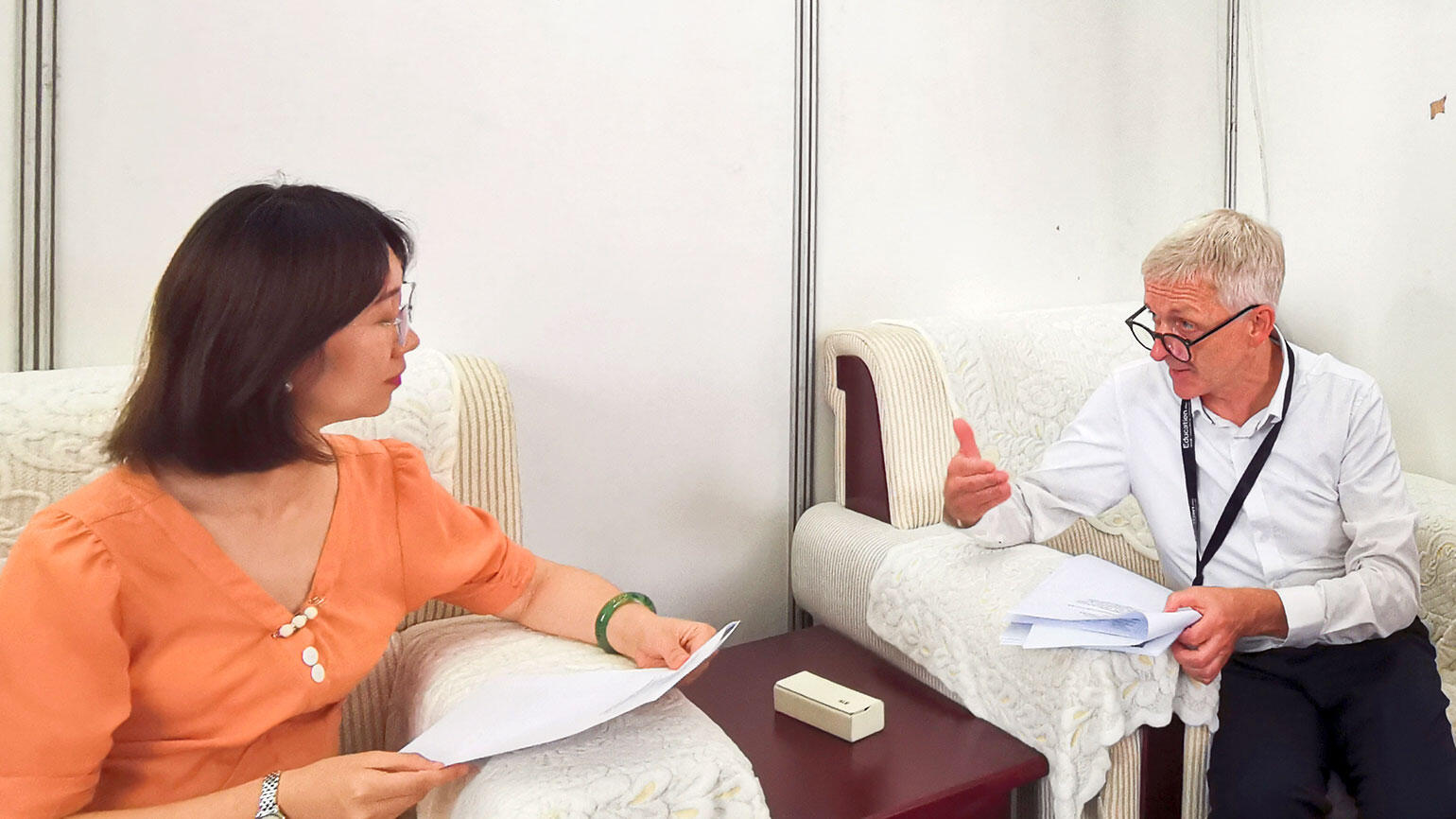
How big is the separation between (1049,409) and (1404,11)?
45.8 inches

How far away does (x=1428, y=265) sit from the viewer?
2334 mm

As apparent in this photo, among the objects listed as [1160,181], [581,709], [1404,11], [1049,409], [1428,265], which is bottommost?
[581,709]

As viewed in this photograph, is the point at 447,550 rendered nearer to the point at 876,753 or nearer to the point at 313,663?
the point at 313,663

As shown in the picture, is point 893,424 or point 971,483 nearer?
point 971,483

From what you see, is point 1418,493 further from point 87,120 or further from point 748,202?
point 87,120

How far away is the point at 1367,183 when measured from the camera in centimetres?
246

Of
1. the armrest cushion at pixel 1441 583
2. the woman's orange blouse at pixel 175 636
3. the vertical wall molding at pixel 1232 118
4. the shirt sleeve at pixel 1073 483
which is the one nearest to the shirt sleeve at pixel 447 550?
the woman's orange blouse at pixel 175 636

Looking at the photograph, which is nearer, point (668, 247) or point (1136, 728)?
point (1136, 728)

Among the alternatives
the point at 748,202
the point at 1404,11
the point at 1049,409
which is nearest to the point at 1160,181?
the point at 1404,11

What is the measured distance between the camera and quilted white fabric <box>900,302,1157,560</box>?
2211 millimetres

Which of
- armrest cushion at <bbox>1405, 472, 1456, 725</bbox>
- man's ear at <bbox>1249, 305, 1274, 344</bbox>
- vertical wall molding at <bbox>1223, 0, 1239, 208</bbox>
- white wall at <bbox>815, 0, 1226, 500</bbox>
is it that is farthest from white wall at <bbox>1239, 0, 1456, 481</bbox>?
man's ear at <bbox>1249, 305, 1274, 344</bbox>

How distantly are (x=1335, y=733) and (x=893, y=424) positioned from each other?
0.88 metres

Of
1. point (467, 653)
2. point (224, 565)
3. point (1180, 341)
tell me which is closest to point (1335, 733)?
point (1180, 341)

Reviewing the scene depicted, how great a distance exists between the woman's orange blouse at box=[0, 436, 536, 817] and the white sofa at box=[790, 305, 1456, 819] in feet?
2.48
